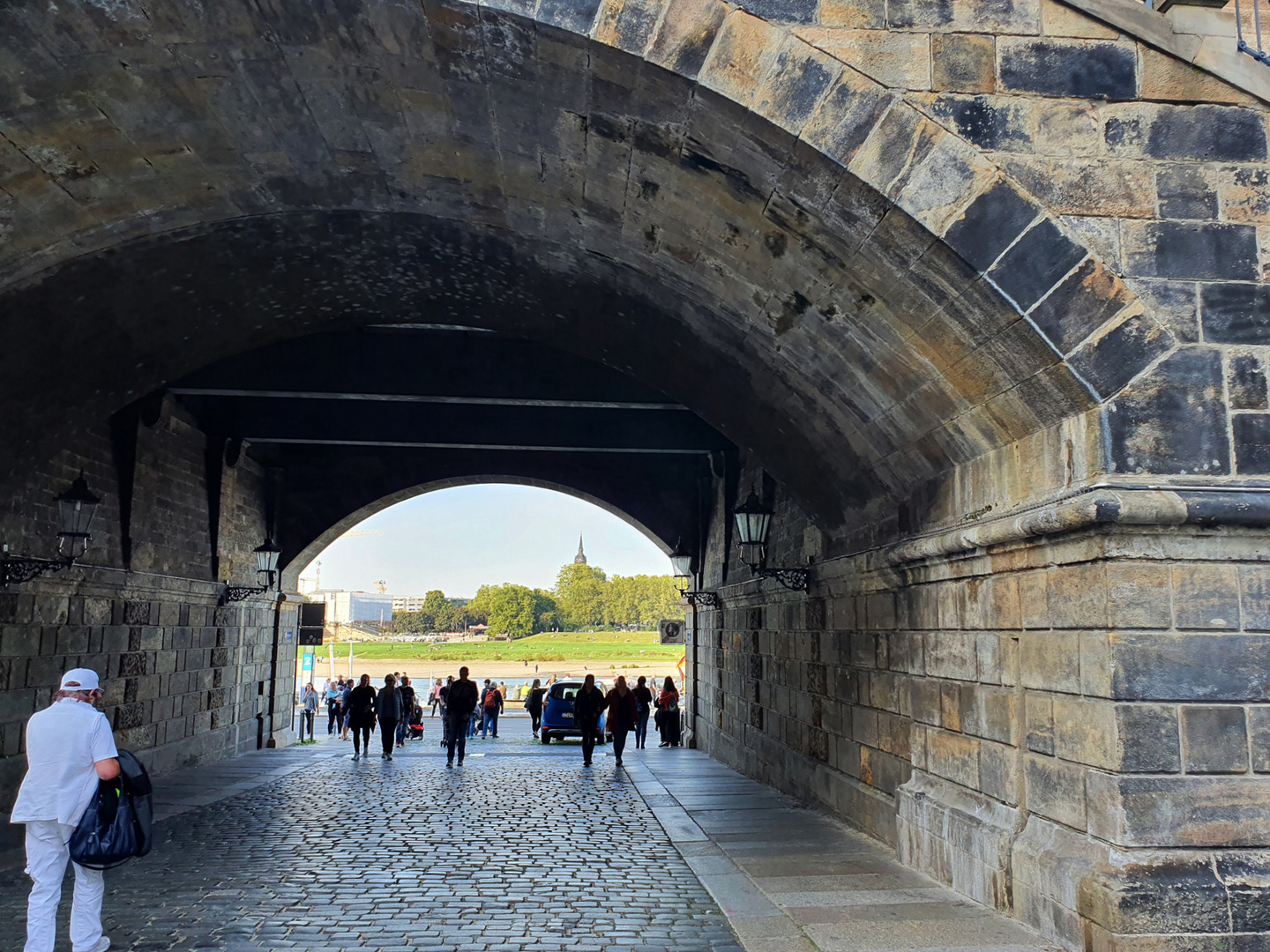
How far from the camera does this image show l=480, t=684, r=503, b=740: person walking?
19.4 metres

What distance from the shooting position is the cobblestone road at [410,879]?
16.2ft

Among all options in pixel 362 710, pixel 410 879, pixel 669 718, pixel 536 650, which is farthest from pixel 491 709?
pixel 536 650

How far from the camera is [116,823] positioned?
4.39 metres

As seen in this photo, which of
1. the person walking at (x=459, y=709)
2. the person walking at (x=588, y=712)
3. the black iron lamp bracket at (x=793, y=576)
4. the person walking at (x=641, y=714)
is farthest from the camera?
the person walking at (x=641, y=714)

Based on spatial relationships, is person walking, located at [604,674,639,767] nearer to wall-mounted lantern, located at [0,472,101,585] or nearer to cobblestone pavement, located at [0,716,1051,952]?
cobblestone pavement, located at [0,716,1051,952]

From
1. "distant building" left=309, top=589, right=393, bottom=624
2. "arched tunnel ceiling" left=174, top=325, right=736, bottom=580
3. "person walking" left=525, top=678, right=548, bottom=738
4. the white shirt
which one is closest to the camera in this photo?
the white shirt

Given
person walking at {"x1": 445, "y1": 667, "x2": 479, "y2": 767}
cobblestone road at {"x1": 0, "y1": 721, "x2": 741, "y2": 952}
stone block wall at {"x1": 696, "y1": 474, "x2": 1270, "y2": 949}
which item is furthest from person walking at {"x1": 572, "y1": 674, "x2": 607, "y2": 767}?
stone block wall at {"x1": 696, "y1": 474, "x2": 1270, "y2": 949}

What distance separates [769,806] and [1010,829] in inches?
171

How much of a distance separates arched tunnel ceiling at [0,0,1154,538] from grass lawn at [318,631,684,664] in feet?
254

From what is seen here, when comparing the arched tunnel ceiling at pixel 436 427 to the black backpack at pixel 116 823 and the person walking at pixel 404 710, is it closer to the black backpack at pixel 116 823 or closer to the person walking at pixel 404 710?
the person walking at pixel 404 710

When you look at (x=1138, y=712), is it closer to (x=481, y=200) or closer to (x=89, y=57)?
(x=481, y=200)

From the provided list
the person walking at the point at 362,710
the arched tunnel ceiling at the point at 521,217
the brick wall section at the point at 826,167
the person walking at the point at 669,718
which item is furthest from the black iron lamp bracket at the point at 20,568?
the person walking at the point at 669,718

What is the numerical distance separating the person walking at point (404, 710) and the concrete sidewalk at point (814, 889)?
950 cm

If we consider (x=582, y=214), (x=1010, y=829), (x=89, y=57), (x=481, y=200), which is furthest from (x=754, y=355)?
(x=89, y=57)
